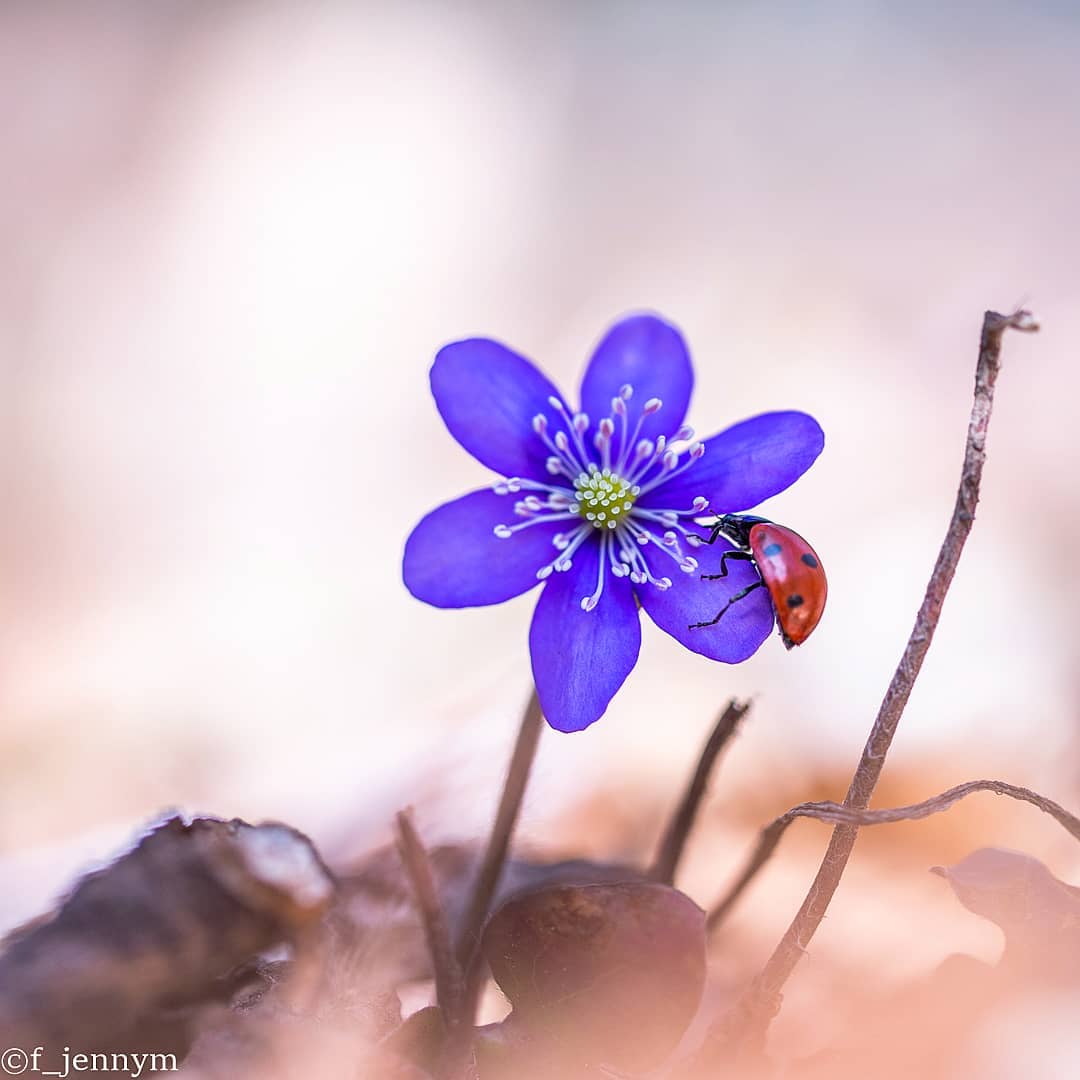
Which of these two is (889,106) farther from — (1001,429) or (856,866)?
(856,866)

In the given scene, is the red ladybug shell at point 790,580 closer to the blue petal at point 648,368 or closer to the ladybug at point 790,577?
the ladybug at point 790,577

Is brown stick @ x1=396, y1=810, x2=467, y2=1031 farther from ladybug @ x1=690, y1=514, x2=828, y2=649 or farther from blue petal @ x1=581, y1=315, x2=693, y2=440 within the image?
blue petal @ x1=581, y1=315, x2=693, y2=440

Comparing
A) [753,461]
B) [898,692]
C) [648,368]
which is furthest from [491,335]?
[898,692]

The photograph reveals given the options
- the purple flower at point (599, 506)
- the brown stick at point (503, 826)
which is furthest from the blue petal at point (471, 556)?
the brown stick at point (503, 826)

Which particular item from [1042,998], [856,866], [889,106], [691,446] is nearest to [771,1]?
[889,106]

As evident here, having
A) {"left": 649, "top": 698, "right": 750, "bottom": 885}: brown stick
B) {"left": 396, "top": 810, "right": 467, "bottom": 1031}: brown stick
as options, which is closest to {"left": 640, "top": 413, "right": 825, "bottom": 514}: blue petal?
{"left": 649, "top": 698, "right": 750, "bottom": 885}: brown stick

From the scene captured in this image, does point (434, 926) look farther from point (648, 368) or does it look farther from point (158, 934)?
point (648, 368)
